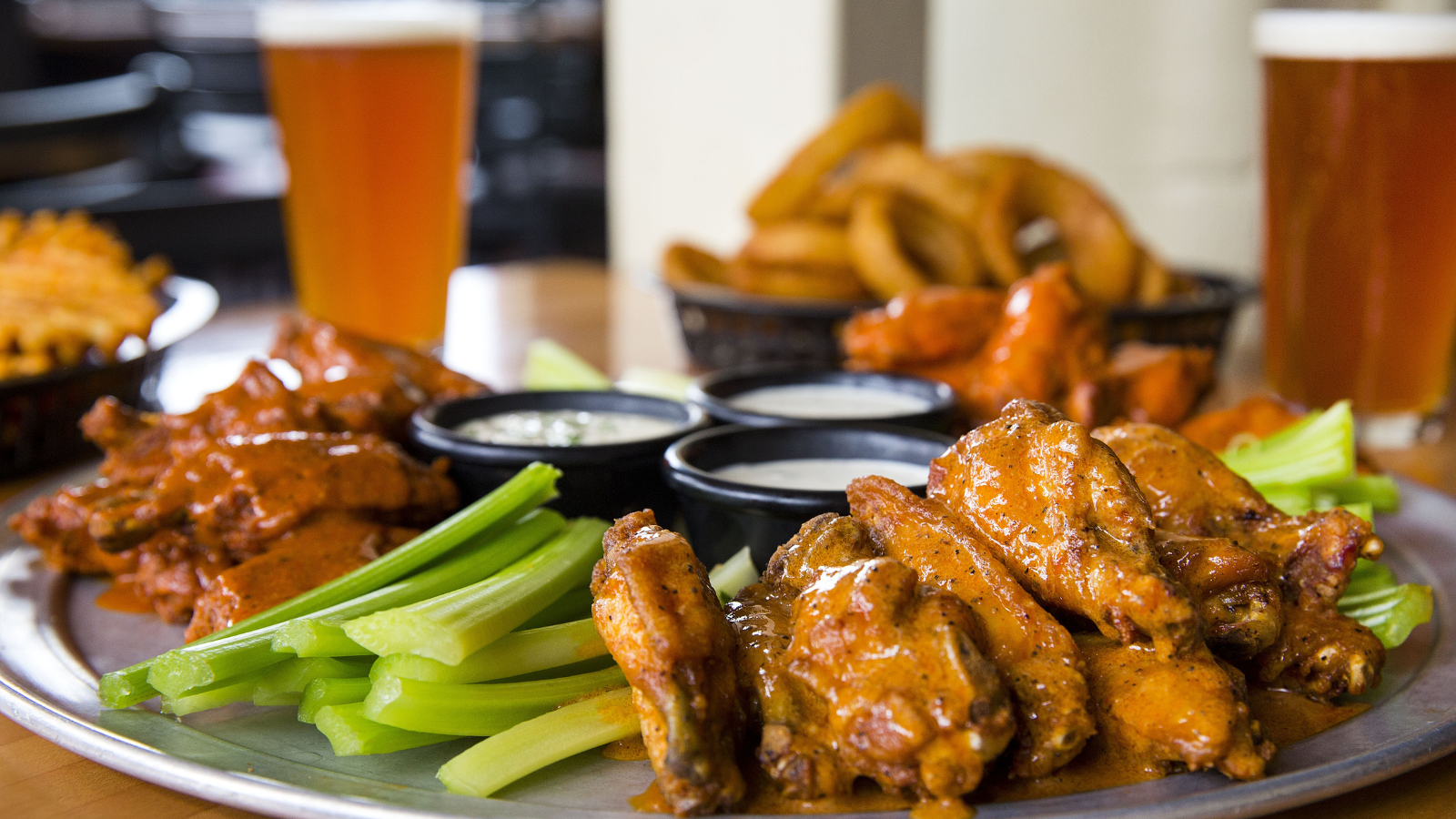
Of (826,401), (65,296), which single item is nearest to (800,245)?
(826,401)

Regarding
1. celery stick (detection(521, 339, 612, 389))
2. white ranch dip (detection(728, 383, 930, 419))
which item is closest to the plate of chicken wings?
white ranch dip (detection(728, 383, 930, 419))

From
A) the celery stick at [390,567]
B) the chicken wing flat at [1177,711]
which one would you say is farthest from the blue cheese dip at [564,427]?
the chicken wing flat at [1177,711]

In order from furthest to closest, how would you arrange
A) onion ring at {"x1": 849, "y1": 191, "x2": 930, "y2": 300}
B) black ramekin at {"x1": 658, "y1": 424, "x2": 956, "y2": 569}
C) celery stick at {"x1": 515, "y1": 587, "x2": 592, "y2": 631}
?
1. onion ring at {"x1": 849, "y1": 191, "x2": 930, "y2": 300}
2. black ramekin at {"x1": 658, "y1": 424, "x2": 956, "y2": 569}
3. celery stick at {"x1": 515, "y1": 587, "x2": 592, "y2": 631}

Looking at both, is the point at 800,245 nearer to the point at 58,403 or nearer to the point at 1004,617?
the point at 58,403

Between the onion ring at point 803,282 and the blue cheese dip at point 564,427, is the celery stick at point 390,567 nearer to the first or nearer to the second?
the blue cheese dip at point 564,427

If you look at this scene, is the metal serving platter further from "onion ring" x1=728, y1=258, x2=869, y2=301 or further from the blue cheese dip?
"onion ring" x1=728, y1=258, x2=869, y2=301

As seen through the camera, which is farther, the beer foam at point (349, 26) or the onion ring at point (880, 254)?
the beer foam at point (349, 26)
